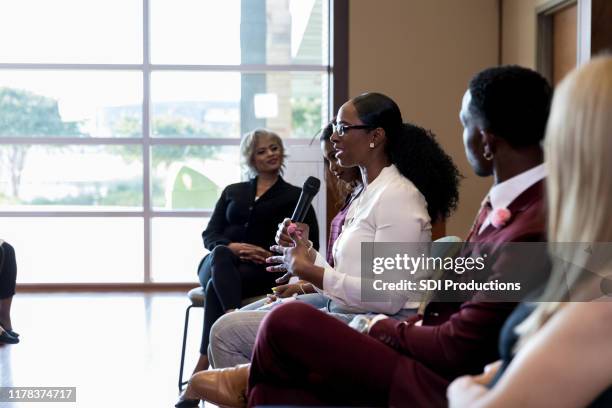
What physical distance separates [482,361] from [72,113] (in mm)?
6612

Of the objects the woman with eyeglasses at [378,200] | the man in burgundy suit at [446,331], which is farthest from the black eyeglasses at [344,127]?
the man in burgundy suit at [446,331]

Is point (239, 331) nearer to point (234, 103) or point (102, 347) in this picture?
point (102, 347)

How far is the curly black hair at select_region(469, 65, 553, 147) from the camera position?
189 cm

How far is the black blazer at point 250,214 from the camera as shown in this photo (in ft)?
14.7

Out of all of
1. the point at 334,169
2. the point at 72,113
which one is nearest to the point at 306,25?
the point at 72,113

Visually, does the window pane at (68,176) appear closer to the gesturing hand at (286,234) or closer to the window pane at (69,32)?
the window pane at (69,32)

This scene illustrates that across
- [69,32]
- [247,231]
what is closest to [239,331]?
[247,231]

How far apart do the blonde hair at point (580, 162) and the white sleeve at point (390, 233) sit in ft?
4.01

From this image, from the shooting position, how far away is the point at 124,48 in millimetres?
7789

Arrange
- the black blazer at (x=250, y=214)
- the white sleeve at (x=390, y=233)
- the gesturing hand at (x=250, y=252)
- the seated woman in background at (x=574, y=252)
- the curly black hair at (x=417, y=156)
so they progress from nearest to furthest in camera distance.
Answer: the seated woman in background at (x=574, y=252), the white sleeve at (x=390, y=233), the curly black hair at (x=417, y=156), the gesturing hand at (x=250, y=252), the black blazer at (x=250, y=214)

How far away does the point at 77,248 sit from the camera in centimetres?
790

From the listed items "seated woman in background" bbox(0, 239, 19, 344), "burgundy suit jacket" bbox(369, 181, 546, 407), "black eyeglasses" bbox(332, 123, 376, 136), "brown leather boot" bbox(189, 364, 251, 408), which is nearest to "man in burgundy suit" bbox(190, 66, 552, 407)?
"burgundy suit jacket" bbox(369, 181, 546, 407)

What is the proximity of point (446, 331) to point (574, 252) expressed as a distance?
51 cm

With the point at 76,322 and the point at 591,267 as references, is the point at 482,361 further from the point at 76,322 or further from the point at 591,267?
the point at 76,322
